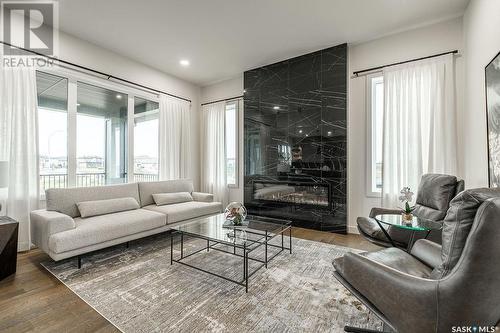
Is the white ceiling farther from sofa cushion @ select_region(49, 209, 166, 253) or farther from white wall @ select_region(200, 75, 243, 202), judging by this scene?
sofa cushion @ select_region(49, 209, 166, 253)

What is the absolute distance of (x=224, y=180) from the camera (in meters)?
5.19

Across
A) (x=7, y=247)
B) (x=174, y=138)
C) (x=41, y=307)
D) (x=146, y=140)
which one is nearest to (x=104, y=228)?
(x=7, y=247)

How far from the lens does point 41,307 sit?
182 centimetres

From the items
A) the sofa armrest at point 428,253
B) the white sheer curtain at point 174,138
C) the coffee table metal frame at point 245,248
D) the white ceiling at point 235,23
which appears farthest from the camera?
the white sheer curtain at point 174,138

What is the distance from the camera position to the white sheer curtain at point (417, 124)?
303 centimetres

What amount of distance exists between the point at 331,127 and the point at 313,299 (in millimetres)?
2701

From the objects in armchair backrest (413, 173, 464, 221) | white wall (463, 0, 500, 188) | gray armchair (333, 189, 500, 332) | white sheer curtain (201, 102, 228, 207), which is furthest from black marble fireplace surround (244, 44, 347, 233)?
gray armchair (333, 189, 500, 332)

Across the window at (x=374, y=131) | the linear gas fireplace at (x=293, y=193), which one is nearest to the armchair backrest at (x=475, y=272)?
the window at (x=374, y=131)

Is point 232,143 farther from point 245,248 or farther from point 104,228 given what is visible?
point 245,248

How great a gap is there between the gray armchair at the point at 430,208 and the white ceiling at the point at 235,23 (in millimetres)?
2139

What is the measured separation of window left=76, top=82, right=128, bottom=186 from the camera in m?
3.70

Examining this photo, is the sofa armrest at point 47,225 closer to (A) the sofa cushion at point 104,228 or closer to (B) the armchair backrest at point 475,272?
(A) the sofa cushion at point 104,228

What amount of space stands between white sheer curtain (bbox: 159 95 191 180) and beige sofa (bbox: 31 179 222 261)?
0.65m

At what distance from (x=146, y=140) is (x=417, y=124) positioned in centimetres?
455
